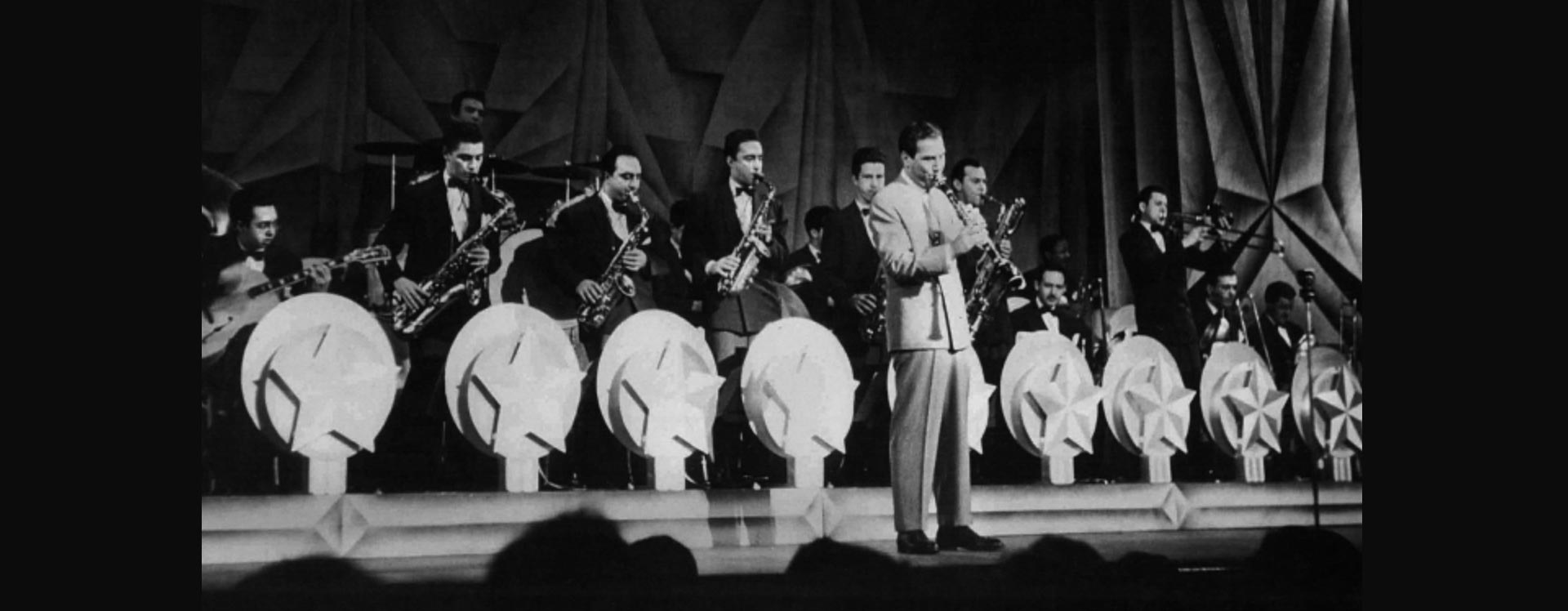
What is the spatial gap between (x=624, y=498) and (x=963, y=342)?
5.40ft

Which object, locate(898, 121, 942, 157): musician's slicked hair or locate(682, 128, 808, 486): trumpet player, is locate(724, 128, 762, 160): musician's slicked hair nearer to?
locate(682, 128, 808, 486): trumpet player

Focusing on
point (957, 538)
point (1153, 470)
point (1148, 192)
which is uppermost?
point (1148, 192)

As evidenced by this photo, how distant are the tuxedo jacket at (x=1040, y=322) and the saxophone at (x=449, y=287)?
2.54 metres

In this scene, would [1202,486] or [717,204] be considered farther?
[1202,486]

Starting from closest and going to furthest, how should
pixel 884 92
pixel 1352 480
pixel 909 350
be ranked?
pixel 909 350, pixel 884 92, pixel 1352 480

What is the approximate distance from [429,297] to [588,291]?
2.22 ft

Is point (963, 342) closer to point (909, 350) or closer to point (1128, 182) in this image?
point (909, 350)

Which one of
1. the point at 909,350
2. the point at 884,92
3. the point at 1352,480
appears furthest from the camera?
the point at 1352,480

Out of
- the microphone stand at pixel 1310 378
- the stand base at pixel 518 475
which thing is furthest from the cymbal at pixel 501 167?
the microphone stand at pixel 1310 378

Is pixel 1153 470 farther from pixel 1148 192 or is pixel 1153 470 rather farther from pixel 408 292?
pixel 408 292

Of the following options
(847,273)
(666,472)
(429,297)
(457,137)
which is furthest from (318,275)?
(847,273)

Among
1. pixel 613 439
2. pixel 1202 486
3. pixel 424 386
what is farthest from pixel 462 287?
pixel 1202 486

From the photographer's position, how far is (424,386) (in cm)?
683

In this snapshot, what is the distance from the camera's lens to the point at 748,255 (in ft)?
24.1
